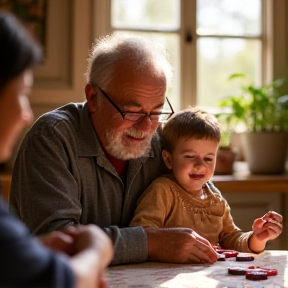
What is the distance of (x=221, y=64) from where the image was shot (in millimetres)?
3891

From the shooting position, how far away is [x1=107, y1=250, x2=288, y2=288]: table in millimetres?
1560

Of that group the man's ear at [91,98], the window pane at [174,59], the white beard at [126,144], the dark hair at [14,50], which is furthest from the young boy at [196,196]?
the window pane at [174,59]

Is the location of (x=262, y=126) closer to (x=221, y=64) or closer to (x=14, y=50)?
(x=221, y=64)

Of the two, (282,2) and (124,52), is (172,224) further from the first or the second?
(282,2)

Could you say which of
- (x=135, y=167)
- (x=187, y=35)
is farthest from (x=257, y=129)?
(x=135, y=167)

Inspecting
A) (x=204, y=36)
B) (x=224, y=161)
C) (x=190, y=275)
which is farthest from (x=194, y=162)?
(x=204, y=36)

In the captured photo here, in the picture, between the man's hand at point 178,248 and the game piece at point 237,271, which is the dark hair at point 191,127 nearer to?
the man's hand at point 178,248

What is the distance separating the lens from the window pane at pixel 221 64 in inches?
151

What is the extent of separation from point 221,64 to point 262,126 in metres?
0.48

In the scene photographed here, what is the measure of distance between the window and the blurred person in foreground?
107 inches

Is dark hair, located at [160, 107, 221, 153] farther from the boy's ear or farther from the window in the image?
the window

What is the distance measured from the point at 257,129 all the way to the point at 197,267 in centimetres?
194

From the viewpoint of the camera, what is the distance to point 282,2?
3.83 meters

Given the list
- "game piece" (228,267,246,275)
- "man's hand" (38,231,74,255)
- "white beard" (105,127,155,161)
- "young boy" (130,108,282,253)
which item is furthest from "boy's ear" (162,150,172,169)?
"man's hand" (38,231,74,255)
